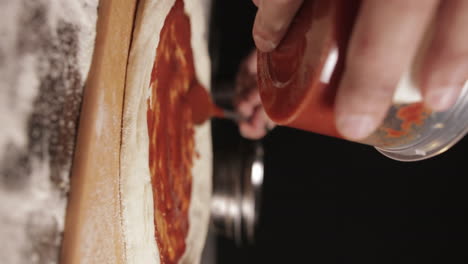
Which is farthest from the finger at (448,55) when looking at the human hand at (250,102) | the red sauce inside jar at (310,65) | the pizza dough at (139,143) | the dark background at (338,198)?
the dark background at (338,198)

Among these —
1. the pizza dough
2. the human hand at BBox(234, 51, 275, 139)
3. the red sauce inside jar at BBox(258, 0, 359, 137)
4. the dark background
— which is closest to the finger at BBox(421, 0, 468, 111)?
the red sauce inside jar at BBox(258, 0, 359, 137)

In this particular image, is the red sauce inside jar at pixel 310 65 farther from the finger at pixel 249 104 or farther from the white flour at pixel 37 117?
the finger at pixel 249 104

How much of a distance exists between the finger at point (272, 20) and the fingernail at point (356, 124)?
190 mm

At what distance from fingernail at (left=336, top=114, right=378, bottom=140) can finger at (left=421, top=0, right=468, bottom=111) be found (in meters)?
0.08

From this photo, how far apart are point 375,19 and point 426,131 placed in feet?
0.79

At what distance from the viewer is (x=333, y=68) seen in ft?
1.54

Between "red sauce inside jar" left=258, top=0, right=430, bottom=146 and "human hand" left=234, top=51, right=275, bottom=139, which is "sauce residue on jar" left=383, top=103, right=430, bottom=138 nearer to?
"red sauce inside jar" left=258, top=0, right=430, bottom=146

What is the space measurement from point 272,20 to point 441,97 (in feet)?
0.87

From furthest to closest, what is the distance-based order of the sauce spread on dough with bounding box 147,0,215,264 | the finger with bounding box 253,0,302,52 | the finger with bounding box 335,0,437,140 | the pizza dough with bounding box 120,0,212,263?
the sauce spread on dough with bounding box 147,0,215,264 → the pizza dough with bounding box 120,0,212,263 → the finger with bounding box 253,0,302,52 → the finger with bounding box 335,0,437,140

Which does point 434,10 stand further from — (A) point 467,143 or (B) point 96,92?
(A) point 467,143

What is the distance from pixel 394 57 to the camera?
0.41 m

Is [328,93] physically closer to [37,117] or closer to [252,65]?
[37,117]

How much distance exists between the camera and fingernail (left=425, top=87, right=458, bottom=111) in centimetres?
44

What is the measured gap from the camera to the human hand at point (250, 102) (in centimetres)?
155
